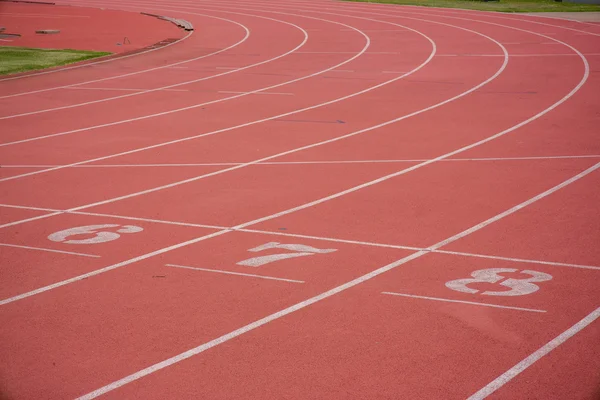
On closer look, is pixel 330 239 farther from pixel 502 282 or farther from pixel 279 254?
pixel 502 282

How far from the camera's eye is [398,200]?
9.21 metres

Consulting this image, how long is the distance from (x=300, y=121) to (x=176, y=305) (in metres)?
7.23

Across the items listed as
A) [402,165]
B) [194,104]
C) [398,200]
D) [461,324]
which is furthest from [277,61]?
[461,324]

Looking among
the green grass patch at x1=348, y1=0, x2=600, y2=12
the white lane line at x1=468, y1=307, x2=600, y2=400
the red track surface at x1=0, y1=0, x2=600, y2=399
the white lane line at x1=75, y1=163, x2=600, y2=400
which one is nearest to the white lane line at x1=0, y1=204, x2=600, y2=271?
the red track surface at x1=0, y1=0, x2=600, y2=399

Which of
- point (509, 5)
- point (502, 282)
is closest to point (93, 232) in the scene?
point (502, 282)

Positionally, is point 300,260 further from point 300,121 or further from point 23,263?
point 300,121

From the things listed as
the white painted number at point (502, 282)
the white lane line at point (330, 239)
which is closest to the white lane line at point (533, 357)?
the white painted number at point (502, 282)

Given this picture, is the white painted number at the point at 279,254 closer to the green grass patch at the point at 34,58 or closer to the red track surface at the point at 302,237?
the red track surface at the point at 302,237

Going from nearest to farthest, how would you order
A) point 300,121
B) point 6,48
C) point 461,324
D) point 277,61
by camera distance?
point 461,324 < point 300,121 < point 277,61 < point 6,48

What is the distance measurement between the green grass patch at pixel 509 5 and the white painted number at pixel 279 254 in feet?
87.3

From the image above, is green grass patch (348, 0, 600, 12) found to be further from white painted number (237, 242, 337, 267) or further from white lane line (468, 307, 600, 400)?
white lane line (468, 307, 600, 400)

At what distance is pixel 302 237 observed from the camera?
805 centimetres

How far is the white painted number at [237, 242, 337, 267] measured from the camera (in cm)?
739

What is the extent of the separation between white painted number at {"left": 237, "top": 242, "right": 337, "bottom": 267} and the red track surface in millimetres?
37
